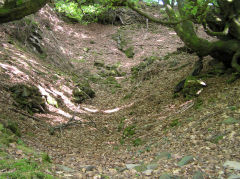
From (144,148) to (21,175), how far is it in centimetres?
380

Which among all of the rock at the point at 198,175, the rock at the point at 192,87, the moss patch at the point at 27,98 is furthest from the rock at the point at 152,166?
the moss patch at the point at 27,98

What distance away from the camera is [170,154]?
5.14 meters

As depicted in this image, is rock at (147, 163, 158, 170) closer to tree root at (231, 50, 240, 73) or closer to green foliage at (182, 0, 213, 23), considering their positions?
green foliage at (182, 0, 213, 23)

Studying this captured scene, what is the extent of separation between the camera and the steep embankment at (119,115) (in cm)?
475

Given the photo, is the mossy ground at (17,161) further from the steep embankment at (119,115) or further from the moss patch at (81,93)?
the moss patch at (81,93)

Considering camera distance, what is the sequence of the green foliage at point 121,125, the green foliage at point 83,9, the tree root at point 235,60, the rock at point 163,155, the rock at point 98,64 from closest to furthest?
the rock at point 163,155
the tree root at point 235,60
the green foliage at point 83,9
the green foliage at point 121,125
the rock at point 98,64

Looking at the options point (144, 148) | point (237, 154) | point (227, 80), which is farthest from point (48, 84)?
point (237, 154)

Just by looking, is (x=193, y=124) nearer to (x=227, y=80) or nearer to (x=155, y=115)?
(x=155, y=115)

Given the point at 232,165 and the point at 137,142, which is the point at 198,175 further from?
the point at 137,142

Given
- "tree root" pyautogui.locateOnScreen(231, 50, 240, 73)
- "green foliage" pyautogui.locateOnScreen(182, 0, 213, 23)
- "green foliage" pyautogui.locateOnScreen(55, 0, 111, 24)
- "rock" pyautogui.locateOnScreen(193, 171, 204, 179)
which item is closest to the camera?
"rock" pyautogui.locateOnScreen(193, 171, 204, 179)

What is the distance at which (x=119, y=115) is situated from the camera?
1002 centimetres

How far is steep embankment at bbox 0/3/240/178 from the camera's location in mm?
4754

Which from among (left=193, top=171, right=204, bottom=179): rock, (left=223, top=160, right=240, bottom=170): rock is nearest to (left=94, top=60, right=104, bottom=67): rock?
(left=223, top=160, right=240, bottom=170): rock

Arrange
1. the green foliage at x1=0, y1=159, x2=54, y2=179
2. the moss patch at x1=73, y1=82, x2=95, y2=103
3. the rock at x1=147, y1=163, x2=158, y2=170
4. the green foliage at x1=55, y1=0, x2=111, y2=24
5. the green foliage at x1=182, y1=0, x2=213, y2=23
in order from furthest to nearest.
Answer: the moss patch at x1=73, y1=82, x2=95, y2=103
the green foliage at x1=55, y1=0, x2=111, y2=24
the green foliage at x1=182, y1=0, x2=213, y2=23
the rock at x1=147, y1=163, x2=158, y2=170
the green foliage at x1=0, y1=159, x2=54, y2=179
